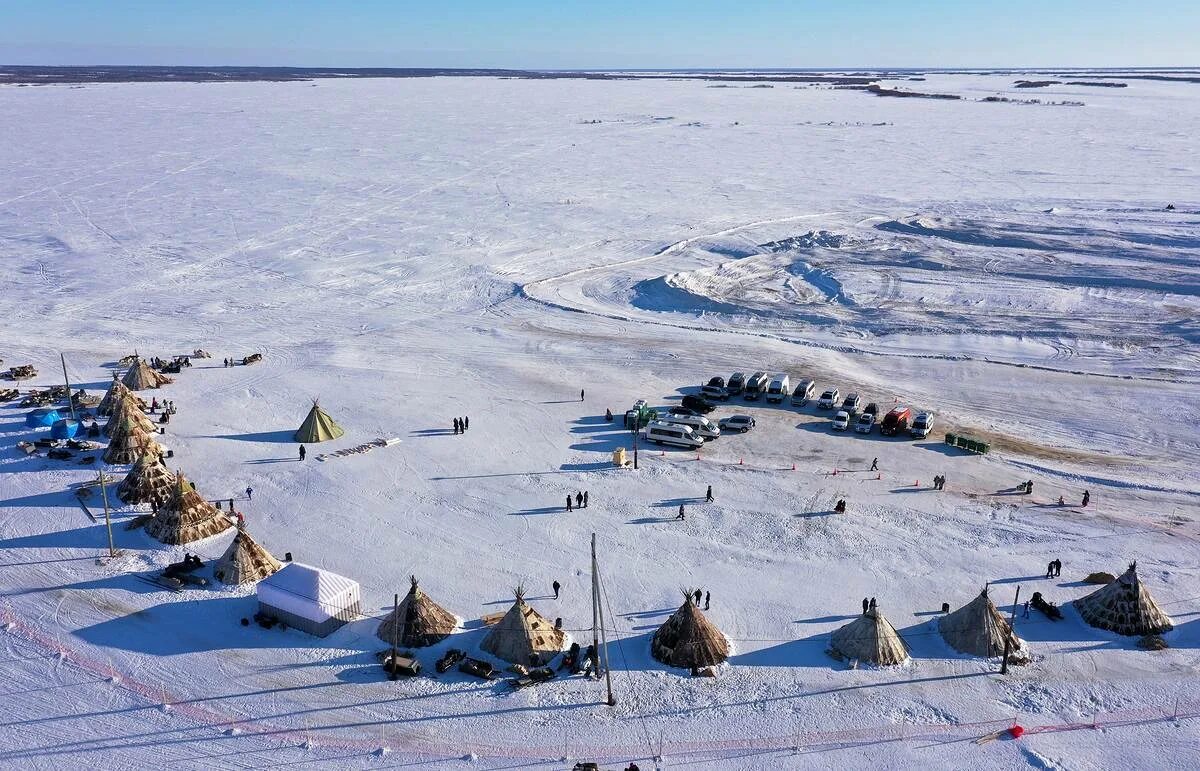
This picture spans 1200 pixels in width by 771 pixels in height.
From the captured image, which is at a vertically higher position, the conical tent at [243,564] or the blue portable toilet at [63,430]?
the blue portable toilet at [63,430]

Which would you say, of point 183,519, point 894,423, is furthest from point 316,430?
point 894,423

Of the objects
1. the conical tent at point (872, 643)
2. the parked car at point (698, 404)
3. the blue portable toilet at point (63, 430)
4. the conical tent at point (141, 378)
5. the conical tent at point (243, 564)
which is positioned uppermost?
the conical tent at point (141, 378)

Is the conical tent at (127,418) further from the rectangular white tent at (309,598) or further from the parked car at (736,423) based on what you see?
the parked car at (736,423)

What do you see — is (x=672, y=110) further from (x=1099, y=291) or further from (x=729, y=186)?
(x=1099, y=291)

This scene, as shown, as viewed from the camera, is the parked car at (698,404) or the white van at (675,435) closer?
the white van at (675,435)

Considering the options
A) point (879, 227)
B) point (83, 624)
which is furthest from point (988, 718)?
point (879, 227)

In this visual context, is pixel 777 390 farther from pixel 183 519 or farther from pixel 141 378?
pixel 141 378

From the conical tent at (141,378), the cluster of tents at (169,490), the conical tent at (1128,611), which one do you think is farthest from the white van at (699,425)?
the conical tent at (141,378)

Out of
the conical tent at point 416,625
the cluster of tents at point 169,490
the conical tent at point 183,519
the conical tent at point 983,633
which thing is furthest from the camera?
the conical tent at point 183,519

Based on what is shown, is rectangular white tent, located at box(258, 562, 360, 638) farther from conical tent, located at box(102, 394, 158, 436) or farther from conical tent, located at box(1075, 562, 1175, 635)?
conical tent, located at box(1075, 562, 1175, 635)
